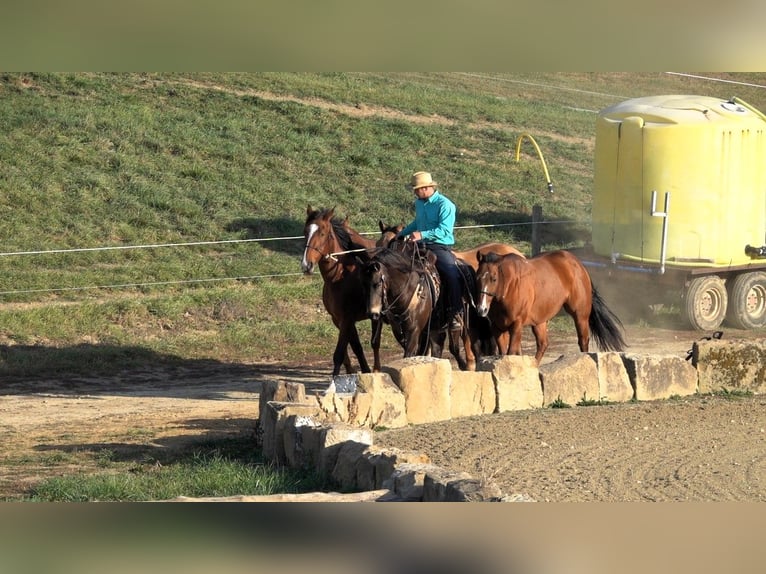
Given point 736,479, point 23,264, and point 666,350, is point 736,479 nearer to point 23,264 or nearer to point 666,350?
point 666,350

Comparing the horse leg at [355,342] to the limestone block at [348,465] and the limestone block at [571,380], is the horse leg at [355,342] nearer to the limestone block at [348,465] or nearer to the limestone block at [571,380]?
the limestone block at [571,380]

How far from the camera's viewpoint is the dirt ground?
333 inches

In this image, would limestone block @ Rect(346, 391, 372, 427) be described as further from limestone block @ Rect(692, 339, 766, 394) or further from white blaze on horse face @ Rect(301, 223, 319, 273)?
limestone block @ Rect(692, 339, 766, 394)

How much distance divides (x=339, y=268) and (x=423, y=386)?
2.71 meters

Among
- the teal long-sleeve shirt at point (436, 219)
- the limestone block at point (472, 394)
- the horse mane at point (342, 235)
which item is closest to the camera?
the limestone block at point (472, 394)

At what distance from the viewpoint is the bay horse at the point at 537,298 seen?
12.8 metres

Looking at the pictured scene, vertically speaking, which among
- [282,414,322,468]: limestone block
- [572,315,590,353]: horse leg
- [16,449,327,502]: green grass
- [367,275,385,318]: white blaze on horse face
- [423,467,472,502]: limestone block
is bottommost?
[16,449,327,502]: green grass

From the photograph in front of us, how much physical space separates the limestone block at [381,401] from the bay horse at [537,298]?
74.6 inches

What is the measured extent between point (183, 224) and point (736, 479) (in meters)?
16.2

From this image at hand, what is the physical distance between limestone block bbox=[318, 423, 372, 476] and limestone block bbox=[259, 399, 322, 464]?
0.56 meters

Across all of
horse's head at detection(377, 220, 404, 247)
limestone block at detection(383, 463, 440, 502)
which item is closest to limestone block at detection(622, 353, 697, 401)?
horse's head at detection(377, 220, 404, 247)

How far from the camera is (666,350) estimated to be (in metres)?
17.1

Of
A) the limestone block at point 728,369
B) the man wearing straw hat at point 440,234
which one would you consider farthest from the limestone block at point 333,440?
the limestone block at point 728,369

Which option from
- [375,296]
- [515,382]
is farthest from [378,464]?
[375,296]
